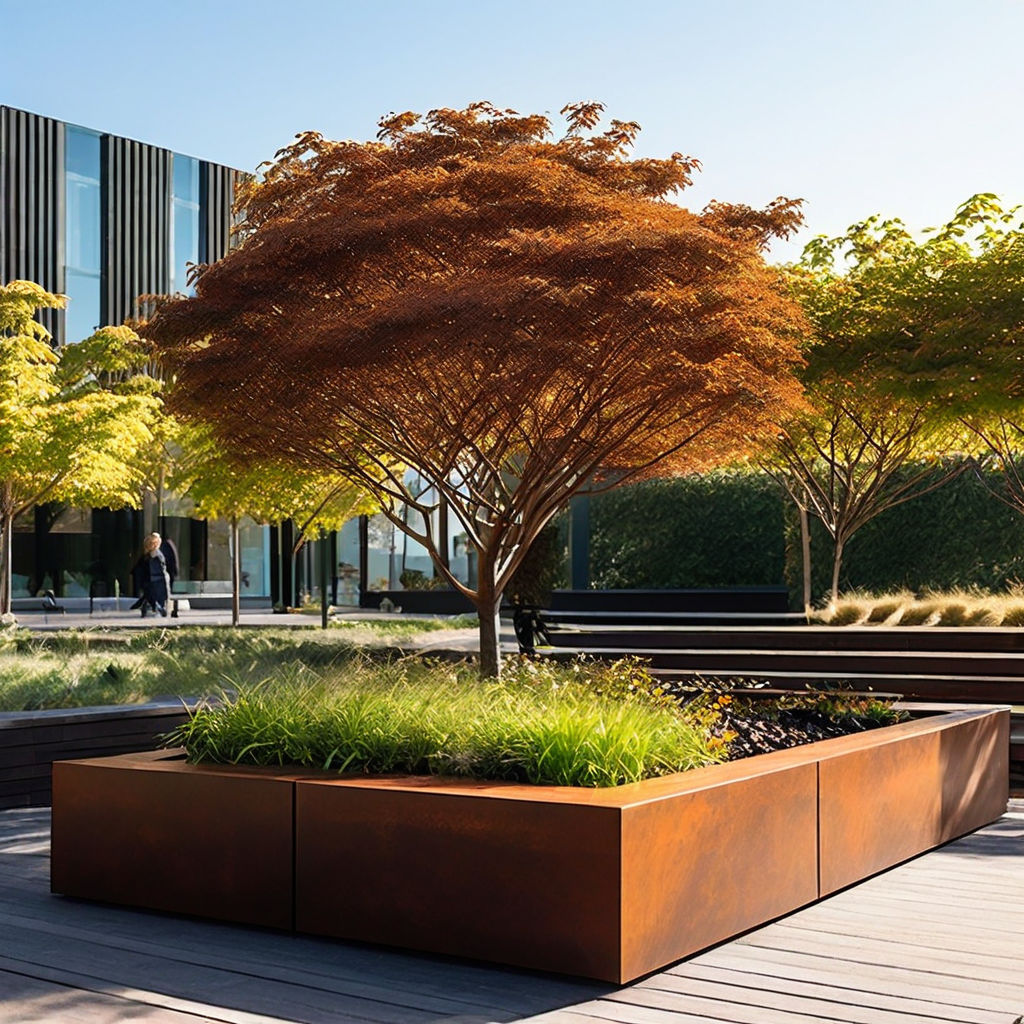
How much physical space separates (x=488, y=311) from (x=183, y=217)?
1132 inches

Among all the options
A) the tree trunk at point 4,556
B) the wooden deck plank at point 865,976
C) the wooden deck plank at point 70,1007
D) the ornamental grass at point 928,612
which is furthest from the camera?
the tree trunk at point 4,556

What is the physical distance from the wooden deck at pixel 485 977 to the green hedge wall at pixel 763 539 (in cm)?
1733

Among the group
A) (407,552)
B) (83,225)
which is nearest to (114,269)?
(83,225)

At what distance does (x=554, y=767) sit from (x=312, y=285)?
19.6 feet

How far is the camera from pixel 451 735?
551cm

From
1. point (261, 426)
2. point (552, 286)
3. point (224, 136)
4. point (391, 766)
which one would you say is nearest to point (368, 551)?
point (224, 136)

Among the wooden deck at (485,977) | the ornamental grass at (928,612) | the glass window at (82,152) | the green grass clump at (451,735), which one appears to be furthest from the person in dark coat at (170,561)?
the wooden deck at (485,977)

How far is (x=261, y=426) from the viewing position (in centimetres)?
1113

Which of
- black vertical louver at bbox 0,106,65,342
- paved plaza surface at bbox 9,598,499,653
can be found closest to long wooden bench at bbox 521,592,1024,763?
paved plaza surface at bbox 9,598,499,653

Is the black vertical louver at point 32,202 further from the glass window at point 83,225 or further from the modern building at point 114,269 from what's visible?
the glass window at point 83,225

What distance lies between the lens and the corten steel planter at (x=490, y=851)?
4.62m

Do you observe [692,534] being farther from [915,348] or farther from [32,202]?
[32,202]

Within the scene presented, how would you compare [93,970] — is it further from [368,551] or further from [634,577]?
[368,551]

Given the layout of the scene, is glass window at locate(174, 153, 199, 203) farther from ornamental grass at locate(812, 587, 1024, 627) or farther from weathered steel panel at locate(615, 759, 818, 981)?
weathered steel panel at locate(615, 759, 818, 981)
